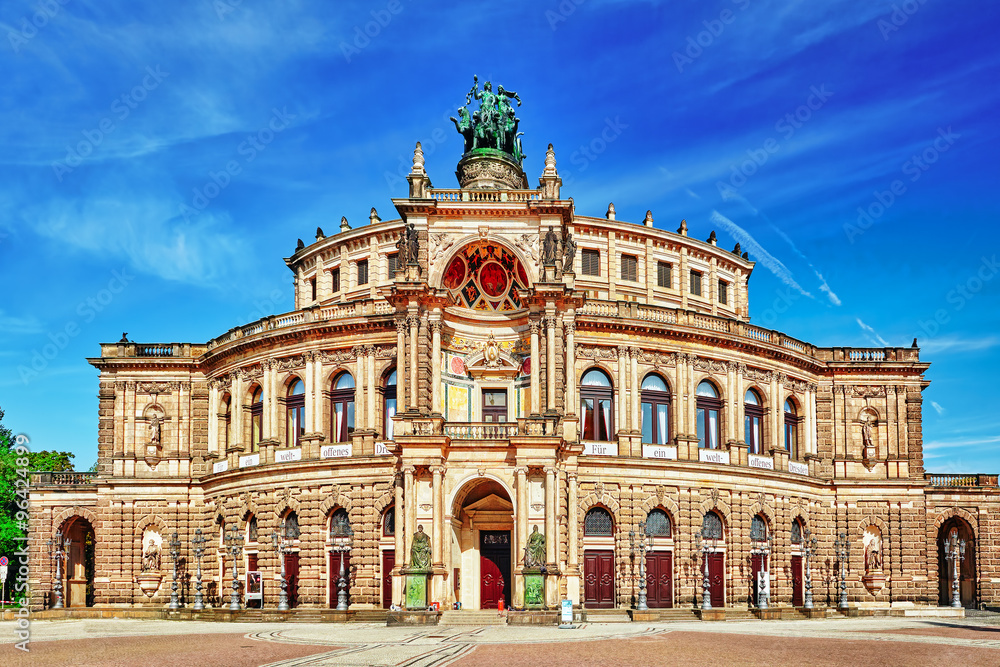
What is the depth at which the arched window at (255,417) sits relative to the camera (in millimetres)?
60969

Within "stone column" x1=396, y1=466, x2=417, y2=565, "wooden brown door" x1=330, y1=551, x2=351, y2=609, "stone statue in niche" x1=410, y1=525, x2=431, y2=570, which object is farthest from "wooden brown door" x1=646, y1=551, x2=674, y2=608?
"wooden brown door" x1=330, y1=551, x2=351, y2=609

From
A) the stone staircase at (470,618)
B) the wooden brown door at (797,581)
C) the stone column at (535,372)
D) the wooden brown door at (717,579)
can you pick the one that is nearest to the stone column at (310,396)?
the stone column at (535,372)

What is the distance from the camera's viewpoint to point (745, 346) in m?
60.8

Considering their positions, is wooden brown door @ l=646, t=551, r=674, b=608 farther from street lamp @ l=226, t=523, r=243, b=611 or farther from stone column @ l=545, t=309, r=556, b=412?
street lamp @ l=226, t=523, r=243, b=611

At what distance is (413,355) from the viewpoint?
50.0 m

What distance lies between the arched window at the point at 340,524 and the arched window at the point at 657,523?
53.1ft

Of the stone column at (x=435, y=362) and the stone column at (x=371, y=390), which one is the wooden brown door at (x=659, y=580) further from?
the stone column at (x=371, y=390)

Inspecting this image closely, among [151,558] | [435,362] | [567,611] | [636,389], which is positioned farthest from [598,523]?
[151,558]

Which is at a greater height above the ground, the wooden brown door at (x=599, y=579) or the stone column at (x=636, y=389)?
the stone column at (x=636, y=389)

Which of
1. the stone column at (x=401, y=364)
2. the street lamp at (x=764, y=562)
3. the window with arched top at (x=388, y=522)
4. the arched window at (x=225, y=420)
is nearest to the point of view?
the stone column at (x=401, y=364)

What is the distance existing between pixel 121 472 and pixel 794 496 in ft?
132

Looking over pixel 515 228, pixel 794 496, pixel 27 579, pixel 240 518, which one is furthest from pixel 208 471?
pixel 794 496

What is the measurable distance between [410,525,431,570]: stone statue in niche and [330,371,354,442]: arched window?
12001 millimetres

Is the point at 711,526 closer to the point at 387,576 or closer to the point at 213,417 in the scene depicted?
the point at 387,576
